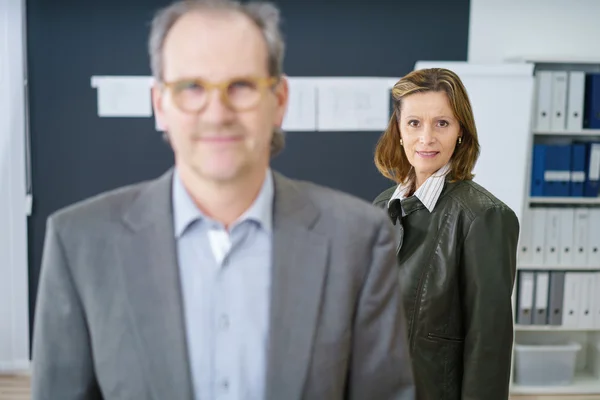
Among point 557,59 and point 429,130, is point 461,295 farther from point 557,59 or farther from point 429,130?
point 557,59

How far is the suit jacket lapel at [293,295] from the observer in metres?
1.01

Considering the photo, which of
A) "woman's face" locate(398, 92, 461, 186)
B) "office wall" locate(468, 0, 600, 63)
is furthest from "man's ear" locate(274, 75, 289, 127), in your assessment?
"office wall" locate(468, 0, 600, 63)

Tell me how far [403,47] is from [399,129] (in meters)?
2.41

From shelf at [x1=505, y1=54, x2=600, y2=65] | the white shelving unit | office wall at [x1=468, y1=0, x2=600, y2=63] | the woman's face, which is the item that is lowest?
the white shelving unit

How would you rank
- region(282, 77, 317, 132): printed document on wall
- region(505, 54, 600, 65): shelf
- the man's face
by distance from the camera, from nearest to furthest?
1. the man's face
2. region(505, 54, 600, 65): shelf
3. region(282, 77, 317, 132): printed document on wall

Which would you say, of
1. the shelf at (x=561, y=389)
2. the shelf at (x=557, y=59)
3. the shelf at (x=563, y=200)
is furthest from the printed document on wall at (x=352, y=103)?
the shelf at (x=561, y=389)

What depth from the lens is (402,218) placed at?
63.9 inches

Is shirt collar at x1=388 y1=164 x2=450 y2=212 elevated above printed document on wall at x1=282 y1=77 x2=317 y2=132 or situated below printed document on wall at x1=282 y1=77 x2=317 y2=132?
below

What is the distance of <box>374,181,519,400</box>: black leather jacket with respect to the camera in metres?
1.52

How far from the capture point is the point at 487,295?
151cm

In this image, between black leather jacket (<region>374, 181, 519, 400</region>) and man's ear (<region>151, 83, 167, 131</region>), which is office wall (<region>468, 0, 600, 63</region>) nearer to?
black leather jacket (<region>374, 181, 519, 400</region>)

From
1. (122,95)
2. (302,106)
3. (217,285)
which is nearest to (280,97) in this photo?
(217,285)

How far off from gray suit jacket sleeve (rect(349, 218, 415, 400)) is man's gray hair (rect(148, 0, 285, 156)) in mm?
334

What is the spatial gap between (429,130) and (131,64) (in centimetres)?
275
